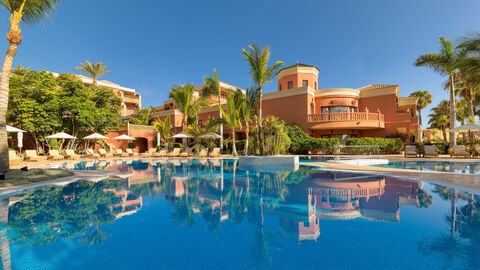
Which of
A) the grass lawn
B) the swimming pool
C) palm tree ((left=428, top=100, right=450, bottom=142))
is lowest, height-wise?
the swimming pool

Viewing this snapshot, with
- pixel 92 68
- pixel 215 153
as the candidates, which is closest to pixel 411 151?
pixel 215 153

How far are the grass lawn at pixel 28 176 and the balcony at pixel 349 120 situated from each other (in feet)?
67.6

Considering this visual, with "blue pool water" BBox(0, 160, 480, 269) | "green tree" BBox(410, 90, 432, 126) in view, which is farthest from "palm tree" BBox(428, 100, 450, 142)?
"blue pool water" BBox(0, 160, 480, 269)

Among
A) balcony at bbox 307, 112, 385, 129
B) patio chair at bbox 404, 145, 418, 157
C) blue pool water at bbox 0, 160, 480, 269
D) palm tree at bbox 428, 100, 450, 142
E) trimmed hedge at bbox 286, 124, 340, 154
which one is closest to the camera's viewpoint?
blue pool water at bbox 0, 160, 480, 269

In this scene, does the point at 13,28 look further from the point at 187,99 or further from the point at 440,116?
the point at 440,116

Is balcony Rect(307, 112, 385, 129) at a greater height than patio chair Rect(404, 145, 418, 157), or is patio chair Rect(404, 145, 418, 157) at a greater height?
balcony Rect(307, 112, 385, 129)

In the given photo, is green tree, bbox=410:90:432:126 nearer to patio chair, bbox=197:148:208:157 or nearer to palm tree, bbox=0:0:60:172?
patio chair, bbox=197:148:208:157

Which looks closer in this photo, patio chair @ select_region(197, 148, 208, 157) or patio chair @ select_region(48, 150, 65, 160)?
patio chair @ select_region(48, 150, 65, 160)

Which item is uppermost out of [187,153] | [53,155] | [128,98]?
[128,98]

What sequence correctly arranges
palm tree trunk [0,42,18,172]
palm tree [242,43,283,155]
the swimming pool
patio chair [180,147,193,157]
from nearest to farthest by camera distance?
1. palm tree trunk [0,42,18,172]
2. the swimming pool
3. palm tree [242,43,283,155]
4. patio chair [180,147,193,157]

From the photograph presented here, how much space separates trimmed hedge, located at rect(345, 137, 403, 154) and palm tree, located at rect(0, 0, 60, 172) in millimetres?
22310

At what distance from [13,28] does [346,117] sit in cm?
2351

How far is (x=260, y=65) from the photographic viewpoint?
619 inches

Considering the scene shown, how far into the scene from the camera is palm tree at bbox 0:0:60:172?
8.05 m
